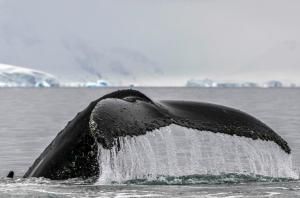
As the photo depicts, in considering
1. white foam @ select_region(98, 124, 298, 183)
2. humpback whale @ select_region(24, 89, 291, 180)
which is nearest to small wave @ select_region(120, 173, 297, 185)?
white foam @ select_region(98, 124, 298, 183)

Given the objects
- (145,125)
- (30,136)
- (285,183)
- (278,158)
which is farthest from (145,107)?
(30,136)

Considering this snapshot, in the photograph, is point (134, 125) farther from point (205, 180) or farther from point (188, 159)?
point (188, 159)

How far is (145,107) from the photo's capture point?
834 centimetres

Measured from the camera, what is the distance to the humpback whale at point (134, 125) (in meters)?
8.12

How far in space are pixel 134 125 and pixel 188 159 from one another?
8876 millimetres

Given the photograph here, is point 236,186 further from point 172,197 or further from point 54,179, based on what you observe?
point 54,179

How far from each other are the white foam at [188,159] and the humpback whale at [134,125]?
86 mm

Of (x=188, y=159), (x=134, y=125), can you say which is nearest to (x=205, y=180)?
(x=134, y=125)

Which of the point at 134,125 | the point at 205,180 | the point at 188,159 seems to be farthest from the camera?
the point at 188,159

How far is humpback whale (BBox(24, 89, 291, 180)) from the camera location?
812 cm

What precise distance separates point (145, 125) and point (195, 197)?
1.24m

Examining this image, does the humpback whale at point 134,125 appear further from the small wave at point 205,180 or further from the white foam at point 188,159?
the small wave at point 205,180

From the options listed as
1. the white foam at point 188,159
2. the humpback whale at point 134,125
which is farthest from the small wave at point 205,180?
the humpback whale at point 134,125

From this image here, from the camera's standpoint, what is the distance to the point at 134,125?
26.1 ft
